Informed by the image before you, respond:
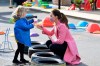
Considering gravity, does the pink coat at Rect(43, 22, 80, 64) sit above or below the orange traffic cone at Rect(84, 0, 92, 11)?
above

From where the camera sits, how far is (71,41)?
27.1 ft

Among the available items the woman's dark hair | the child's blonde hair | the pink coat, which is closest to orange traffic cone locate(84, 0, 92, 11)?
the woman's dark hair

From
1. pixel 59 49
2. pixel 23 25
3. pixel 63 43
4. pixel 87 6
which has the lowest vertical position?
pixel 87 6

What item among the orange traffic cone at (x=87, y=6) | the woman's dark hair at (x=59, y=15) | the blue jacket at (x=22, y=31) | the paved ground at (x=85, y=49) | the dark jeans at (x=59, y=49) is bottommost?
the orange traffic cone at (x=87, y=6)

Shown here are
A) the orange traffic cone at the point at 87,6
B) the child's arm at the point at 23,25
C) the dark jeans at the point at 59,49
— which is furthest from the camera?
the orange traffic cone at the point at 87,6

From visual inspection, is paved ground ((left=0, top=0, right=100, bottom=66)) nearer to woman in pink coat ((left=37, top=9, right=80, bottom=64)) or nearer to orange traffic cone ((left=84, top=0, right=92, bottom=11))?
woman in pink coat ((left=37, top=9, right=80, bottom=64))

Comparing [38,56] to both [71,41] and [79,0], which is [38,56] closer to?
[71,41]

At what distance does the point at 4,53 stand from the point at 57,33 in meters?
→ 1.93

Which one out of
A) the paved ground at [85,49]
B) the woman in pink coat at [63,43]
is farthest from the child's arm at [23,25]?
the paved ground at [85,49]

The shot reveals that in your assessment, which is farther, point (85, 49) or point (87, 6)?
point (87, 6)

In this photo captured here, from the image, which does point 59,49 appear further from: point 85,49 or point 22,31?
point 85,49

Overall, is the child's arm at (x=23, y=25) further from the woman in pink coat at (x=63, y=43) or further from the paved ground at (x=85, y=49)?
the paved ground at (x=85, y=49)

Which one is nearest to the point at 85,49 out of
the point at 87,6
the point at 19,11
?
the point at 19,11

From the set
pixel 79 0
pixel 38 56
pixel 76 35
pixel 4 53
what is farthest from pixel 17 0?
pixel 38 56
